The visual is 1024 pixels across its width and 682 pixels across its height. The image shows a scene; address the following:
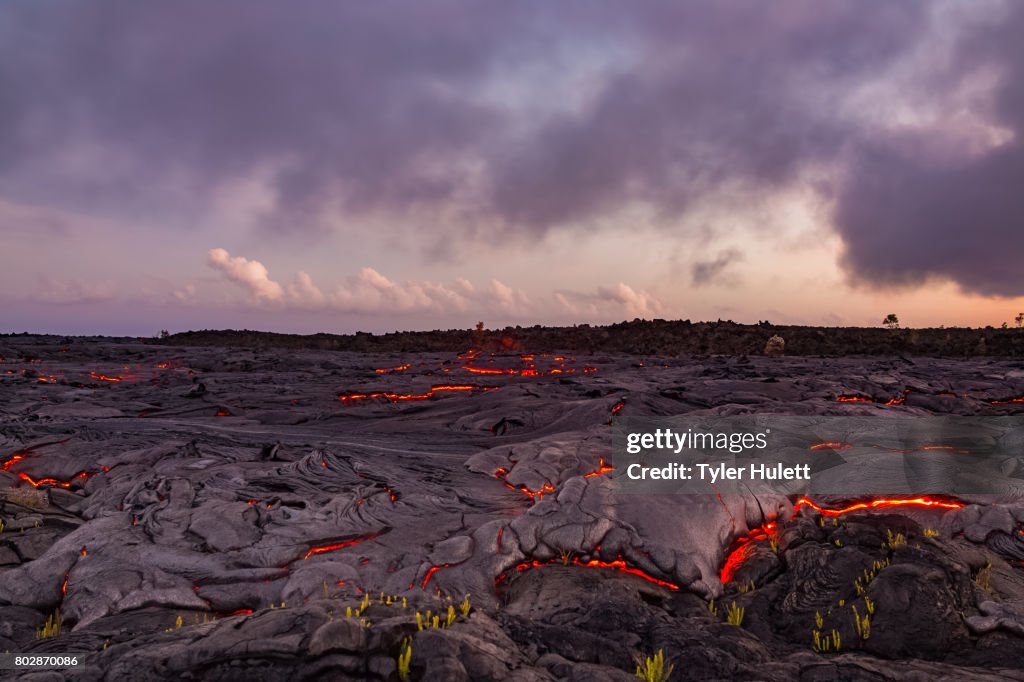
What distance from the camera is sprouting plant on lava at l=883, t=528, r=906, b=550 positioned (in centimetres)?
523

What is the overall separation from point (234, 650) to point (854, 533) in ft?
18.6

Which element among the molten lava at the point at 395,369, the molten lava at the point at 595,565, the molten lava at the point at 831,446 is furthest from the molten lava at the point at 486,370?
the molten lava at the point at 595,565

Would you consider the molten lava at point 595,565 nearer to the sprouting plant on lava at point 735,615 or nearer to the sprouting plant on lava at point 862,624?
the sprouting plant on lava at point 735,615

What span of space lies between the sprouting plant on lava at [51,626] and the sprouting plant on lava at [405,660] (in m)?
3.34

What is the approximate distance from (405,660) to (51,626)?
3741mm

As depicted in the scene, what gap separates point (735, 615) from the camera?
187 inches

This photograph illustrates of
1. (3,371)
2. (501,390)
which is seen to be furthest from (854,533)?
(3,371)

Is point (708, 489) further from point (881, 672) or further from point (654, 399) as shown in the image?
point (654, 399)

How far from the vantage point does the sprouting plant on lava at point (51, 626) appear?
14.4 feet

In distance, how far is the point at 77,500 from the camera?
24.3ft

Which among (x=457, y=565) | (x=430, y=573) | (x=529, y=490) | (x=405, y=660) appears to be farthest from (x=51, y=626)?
(x=529, y=490)

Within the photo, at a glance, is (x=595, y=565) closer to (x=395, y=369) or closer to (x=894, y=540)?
(x=894, y=540)

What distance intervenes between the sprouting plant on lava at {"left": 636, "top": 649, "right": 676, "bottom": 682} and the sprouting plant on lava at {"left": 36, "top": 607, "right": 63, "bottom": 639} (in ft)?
14.9

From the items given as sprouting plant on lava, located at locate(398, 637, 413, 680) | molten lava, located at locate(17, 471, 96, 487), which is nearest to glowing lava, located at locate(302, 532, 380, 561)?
sprouting plant on lava, located at locate(398, 637, 413, 680)
